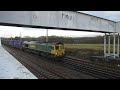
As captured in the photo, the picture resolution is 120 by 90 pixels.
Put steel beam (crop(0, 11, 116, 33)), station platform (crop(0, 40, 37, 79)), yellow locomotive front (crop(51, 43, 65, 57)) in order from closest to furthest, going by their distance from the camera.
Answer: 1. steel beam (crop(0, 11, 116, 33))
2. station platform (crop(0, 40, 37, 79))
3. yellow locomotive front (crop(51, 43, 65, 57))

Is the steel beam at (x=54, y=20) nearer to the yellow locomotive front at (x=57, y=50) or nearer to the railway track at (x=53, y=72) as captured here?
the railway track at (x=53, y=72)

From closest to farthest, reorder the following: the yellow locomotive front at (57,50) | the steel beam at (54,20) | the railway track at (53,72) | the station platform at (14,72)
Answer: the steel beam at (54,20), the station platform at (14,72), the railway track at (53,72), the yellow locomotive front at (57,50)

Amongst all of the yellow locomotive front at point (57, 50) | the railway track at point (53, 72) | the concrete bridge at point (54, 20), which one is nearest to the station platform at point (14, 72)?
the railway track at point (53, 72)

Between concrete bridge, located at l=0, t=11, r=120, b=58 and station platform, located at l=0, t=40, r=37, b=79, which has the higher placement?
concrete bridge, located at l=0, t=11, r=120, b=58

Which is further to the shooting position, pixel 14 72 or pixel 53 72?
pixel 53 72

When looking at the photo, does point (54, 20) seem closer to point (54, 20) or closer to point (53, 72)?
point (54, 20)

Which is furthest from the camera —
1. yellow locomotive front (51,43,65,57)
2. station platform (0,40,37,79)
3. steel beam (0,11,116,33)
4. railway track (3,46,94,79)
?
yellow locomotive front (51,43,65,57)

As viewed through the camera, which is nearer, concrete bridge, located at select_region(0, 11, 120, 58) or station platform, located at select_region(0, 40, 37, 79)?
concrete bridge, located at select_region(0, 11, 120, 58)

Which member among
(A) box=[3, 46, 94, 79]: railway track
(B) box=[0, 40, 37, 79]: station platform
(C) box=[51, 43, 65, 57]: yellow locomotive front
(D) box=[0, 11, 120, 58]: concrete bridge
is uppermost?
(D) box=[0, 11, 120, 58]: concrete bridge

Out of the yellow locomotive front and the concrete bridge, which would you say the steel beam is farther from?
the yellow locomotive front

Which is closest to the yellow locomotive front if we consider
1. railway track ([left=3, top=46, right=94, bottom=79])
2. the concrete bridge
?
railway track ([left=3, top=46, right=94, bottom=79])

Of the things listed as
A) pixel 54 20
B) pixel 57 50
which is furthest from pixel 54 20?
pixel 57 50
